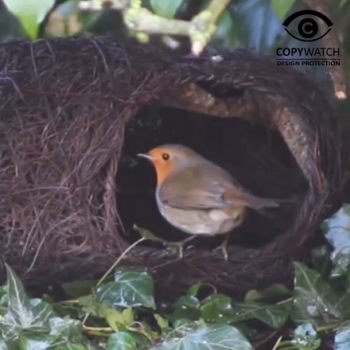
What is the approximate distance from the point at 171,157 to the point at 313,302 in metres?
0.43

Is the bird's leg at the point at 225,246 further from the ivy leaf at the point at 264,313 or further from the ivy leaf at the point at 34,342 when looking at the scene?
the ivy leaf at the point at 34,342

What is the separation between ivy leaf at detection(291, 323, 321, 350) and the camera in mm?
1234

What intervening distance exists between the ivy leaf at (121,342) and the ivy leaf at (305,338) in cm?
23

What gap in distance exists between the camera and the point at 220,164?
1676 millimetres

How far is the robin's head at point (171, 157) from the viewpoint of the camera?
5.22ft

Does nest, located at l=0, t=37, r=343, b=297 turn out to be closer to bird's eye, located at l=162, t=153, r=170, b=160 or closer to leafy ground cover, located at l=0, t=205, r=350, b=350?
leafy ground cover, located at l=0, t=205, r=350, b=350

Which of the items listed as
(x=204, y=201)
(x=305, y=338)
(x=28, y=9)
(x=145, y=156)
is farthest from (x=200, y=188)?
(x=28, y=9)

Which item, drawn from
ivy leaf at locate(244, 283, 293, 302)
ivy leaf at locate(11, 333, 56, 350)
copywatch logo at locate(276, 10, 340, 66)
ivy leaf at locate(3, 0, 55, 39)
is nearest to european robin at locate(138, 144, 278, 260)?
ivy leaf at locate(244, 283, 293, 302)

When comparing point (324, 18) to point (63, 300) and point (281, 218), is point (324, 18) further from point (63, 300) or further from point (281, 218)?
point (63, 300)

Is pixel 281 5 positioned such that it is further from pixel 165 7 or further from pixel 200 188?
pixel 200 188

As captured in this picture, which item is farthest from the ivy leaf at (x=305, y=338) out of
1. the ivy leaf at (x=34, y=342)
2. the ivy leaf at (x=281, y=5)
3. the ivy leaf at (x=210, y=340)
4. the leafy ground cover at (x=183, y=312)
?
the ivy leaf at (x=281, y=5)

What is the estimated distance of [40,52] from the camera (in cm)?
137

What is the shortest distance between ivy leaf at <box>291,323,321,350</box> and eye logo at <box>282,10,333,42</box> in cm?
47

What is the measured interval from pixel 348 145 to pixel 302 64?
165 millimetres
